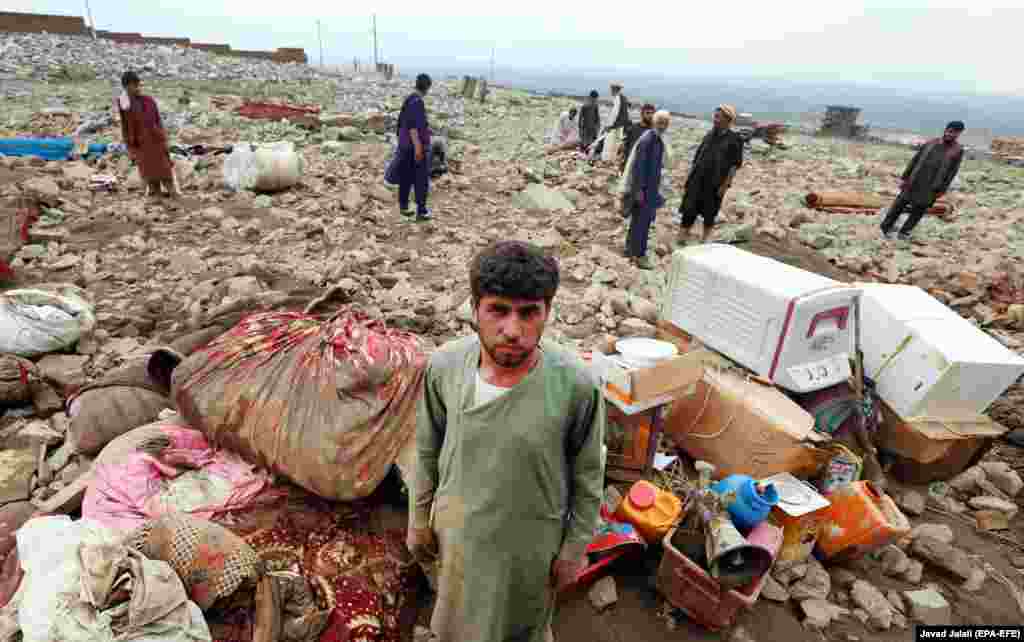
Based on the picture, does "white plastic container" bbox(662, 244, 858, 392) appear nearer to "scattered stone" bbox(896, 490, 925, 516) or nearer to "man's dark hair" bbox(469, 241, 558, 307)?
"scattered stone" bbox(896, 490, 925, 516)

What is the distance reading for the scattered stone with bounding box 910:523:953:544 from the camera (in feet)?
8.51

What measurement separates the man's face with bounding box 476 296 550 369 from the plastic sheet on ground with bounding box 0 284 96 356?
3192 millimetres

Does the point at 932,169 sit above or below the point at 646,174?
above

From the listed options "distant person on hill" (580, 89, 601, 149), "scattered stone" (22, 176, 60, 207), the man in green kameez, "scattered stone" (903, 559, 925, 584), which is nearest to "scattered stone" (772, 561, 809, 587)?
"scattered stone" (903, 559, 925, 584)

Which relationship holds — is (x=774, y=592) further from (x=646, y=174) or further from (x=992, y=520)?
(x=646, y=174)

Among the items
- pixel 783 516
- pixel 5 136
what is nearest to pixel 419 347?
pixel 783 516

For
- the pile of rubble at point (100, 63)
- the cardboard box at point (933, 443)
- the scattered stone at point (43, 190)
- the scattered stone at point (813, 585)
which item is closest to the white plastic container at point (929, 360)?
the cardboard box at point (933, 443)

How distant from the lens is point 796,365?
2.71 metres

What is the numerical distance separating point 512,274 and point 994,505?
133 inches

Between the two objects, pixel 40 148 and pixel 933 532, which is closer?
pixel 933 532

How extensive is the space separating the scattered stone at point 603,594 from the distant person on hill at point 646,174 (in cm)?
402

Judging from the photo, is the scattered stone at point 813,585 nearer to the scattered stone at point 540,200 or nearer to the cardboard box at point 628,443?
the cardboard box at point 628,443

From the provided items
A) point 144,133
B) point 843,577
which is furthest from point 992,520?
point 144,133

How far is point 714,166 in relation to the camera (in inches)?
211
